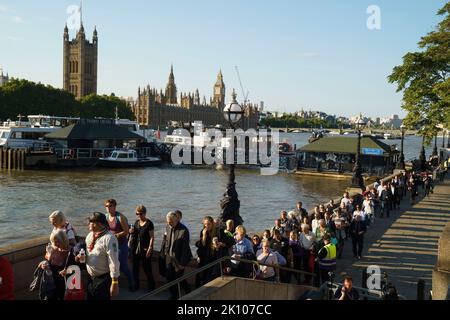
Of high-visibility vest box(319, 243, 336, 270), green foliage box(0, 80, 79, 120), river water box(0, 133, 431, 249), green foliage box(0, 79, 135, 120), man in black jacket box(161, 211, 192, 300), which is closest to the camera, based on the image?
man in black jacket box(161, 211, 192, 300)

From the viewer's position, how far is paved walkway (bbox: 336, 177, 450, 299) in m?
11.6

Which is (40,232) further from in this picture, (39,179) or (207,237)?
(39,179)

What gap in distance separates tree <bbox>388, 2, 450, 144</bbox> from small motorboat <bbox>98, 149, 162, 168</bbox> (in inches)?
1412

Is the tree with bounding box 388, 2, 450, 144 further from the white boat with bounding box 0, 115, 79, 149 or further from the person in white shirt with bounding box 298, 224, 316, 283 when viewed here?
the white boat with bounding box 0, 115, 79, 149

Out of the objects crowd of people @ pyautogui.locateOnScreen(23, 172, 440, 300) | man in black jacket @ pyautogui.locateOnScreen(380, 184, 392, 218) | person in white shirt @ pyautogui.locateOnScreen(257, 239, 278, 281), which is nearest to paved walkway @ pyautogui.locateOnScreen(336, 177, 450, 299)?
man in black jacket @ pyautogui.locateOnScreen(380, 184, 392, 218)

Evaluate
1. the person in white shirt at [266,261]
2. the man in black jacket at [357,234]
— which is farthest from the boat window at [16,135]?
the person in white shirt at [266,261]

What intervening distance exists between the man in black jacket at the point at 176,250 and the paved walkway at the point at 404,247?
182 inches

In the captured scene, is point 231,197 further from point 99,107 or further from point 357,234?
point 99,107

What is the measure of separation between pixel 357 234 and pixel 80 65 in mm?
159157

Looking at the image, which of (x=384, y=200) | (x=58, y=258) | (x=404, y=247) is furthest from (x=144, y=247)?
(x=384, y=200)
